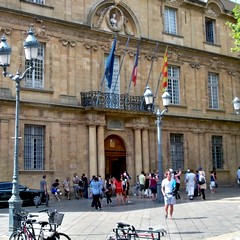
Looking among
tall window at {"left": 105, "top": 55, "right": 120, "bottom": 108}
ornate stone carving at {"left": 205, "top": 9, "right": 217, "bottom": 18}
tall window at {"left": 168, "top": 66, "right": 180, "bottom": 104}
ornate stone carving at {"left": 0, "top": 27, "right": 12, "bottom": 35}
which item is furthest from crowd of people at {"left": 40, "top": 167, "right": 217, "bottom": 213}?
ornate stone carving at {"left": 205, "top": 9, "right": 217, "bottom": 18}

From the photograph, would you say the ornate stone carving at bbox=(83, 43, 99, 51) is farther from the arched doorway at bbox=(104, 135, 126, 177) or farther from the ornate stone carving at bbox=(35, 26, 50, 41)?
the arched doorway at bbox=(104, 135, 126, 177)

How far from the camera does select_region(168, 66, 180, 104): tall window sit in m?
31.8

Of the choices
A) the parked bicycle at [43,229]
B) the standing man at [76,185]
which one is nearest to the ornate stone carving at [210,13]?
the standing man at [76,185]

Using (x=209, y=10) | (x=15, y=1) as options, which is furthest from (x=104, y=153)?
(x=209, y=10)

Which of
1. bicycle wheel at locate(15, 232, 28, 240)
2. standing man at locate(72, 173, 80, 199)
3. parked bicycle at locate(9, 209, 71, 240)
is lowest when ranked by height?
bicycle wheel at locate(15, 232, 28, 240)

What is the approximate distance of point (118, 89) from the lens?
28.9m

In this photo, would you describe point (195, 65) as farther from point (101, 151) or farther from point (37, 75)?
point (37, 75)

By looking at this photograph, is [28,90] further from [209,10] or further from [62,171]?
[209,10]

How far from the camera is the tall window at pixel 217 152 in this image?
33438mm

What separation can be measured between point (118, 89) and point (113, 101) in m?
1.74

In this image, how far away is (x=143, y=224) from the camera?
46.0 feet

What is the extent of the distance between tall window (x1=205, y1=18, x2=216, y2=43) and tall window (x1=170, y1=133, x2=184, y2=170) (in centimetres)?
939

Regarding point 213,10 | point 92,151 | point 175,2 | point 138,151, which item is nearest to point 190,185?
point 138,151

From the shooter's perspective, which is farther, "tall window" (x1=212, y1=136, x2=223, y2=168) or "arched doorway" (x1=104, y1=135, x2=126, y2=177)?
"tall window" (x1=212, y1=136, x2=223, y2=168)
